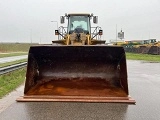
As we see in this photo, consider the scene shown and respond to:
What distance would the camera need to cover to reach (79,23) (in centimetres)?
1312

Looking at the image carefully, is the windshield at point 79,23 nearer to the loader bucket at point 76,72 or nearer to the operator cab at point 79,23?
the operator cab at point 79,23

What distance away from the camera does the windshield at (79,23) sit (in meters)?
12.8

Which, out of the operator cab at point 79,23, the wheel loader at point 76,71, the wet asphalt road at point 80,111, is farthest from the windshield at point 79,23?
the wet asphalt road at point 80,111

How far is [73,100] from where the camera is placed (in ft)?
22.3

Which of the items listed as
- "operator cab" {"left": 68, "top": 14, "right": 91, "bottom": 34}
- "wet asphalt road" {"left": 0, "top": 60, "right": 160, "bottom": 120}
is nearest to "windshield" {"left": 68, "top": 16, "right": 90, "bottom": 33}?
"operator cab" {"left": 68, "top": 14, "right": 91, "bottom": 34}

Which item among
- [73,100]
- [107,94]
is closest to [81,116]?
[73,100]

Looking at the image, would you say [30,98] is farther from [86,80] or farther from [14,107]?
[86,80]

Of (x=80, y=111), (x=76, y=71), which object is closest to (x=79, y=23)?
(x=76, y=71)

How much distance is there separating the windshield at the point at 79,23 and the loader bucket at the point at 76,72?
484 cm

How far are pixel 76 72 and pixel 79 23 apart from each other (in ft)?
17.7

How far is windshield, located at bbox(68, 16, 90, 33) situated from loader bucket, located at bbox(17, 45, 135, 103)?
484cm

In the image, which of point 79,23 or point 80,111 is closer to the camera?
point 80,111

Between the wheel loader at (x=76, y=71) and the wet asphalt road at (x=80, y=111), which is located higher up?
the wheel loader at (x=76, y=71)

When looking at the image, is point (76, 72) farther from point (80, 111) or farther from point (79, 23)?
point (79, 23)
